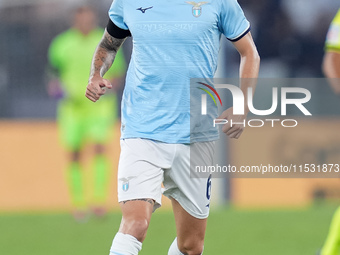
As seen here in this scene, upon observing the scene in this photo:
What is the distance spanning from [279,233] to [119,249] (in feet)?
17.8

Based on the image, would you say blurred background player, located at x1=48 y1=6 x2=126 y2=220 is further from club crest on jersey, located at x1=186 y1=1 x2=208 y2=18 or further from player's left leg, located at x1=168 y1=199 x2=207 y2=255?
club crest on jersey, located at x1=186 y1=1 x2=208 y2=18

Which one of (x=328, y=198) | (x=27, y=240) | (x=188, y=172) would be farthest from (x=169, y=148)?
(x=328, y=198)

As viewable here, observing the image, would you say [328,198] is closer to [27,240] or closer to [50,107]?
[50,107]

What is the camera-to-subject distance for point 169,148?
20.0 ft

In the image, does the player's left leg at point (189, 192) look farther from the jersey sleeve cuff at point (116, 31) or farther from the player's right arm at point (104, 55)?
the jersey sleeve cuff at point (116, 31)

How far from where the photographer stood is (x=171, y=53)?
6.05 m

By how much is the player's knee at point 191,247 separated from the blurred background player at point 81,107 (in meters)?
5.60

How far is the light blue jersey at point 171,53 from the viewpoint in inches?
238

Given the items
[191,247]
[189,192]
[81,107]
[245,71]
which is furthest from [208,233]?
[245,71]

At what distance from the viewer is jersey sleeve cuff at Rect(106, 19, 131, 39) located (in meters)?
6.39

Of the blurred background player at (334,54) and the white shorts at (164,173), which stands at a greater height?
the blurred background player at (334,54)

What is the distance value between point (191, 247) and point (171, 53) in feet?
4.51

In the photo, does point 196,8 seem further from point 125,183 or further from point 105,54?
point 125,183

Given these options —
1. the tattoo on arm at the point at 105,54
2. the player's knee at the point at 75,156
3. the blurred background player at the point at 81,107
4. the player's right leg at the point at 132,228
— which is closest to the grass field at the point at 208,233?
the blurred background player at the point at 81,107
